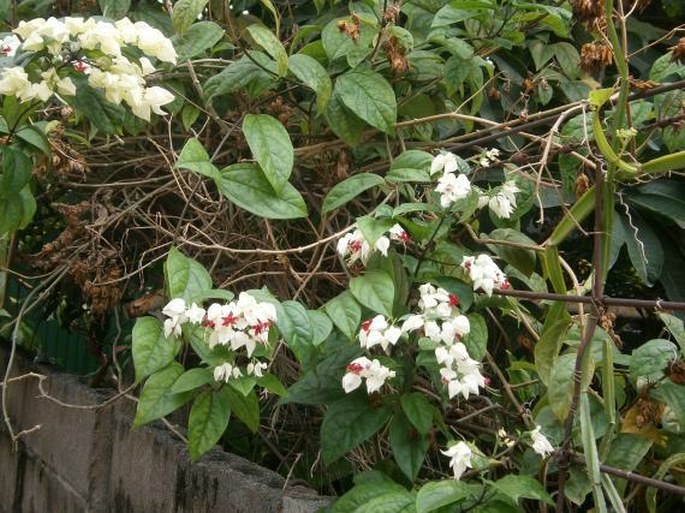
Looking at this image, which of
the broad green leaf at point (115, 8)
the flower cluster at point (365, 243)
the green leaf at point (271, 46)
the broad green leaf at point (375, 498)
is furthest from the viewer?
the broad green leaf at point (115, 8)

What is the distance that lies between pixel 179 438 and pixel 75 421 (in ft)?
2.43

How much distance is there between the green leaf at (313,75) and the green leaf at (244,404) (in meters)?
0.67

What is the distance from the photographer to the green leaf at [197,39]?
2.52 m

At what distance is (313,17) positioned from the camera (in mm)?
3104

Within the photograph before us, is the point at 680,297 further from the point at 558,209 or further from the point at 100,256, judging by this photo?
the point at 100,256

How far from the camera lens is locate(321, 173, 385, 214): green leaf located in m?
2.27

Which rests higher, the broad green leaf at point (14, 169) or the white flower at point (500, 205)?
the broad green leaf at point (14, 169)

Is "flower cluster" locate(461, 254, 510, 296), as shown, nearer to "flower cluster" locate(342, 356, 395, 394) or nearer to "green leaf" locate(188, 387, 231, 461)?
"flower cluster" locate(342, 356, 395, 394)

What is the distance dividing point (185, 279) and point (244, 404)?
30 centimetres

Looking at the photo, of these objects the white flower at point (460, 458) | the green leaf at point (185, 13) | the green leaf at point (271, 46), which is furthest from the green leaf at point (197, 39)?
the white flower at point (460, 458)

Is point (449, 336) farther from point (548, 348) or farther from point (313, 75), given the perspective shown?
point (313, 75)

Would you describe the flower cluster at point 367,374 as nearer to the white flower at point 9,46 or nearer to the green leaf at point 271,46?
the green leaf at point 271,46

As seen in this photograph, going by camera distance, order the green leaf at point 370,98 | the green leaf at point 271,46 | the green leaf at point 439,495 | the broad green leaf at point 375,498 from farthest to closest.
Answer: the green leaf at point 370,98, the green leaf at point 271,46, the broad green leaf at point 375,498, the green leaf at point 439,495

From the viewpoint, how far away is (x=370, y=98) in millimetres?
2469
